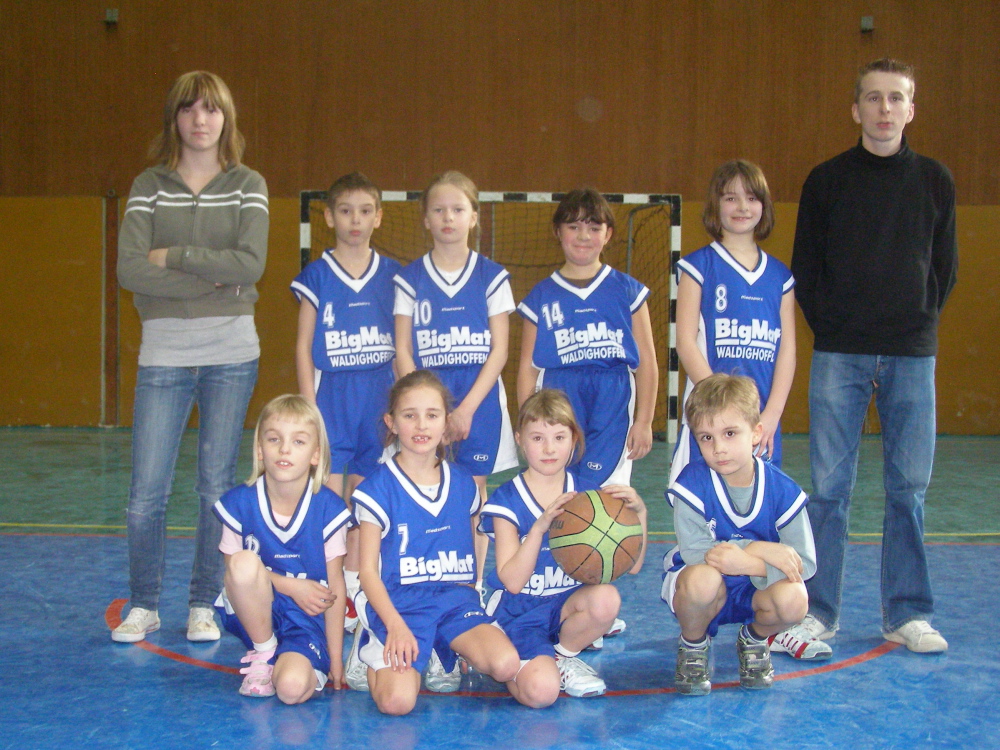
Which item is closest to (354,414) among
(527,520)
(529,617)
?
(527,520)

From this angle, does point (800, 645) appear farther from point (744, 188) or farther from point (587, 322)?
point (744, 188)

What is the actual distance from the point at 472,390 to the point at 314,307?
74cm

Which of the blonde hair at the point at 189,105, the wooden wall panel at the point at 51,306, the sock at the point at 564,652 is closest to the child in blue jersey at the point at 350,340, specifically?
the blonde hair at the point at 189,105

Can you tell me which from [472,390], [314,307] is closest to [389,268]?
[314,307]

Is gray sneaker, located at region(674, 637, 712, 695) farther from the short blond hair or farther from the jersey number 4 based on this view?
the short blond hair

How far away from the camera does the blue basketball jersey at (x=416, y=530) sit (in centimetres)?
304

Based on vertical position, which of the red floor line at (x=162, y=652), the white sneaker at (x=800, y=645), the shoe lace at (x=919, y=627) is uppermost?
the shoe lace at (x=919, y=627)

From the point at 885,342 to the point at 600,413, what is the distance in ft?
3.44

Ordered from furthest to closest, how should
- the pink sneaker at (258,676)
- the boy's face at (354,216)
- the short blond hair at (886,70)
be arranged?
the boy's face at (354,216)
the short blond hair at (886,70)
the pink sneaker at (258,676)

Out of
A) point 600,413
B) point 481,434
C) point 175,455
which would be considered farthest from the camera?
point 481,434

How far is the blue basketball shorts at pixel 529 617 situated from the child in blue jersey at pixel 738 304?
0.69m

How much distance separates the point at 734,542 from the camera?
9.87ft

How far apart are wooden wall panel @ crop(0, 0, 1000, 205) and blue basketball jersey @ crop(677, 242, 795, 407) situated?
659cm

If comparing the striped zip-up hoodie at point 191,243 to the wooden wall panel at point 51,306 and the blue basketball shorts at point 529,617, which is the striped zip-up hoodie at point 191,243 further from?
the wooden wall panel at point 51,306
